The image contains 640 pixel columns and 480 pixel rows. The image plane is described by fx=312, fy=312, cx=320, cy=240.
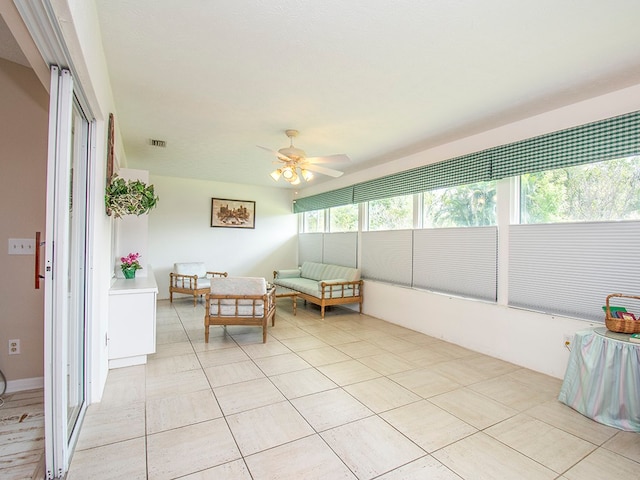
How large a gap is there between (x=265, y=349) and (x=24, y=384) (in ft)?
6.56

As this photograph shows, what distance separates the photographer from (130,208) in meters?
2.70

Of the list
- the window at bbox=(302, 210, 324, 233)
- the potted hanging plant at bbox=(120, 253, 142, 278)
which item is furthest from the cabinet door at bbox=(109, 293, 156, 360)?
the window at bbox=(302, 210, 324, 233)

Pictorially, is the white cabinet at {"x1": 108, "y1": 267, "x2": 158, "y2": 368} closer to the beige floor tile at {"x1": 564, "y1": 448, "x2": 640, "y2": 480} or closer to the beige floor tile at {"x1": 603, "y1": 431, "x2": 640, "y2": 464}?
the beige floor tile at {"x1": 564, "y1": 448, "x2": 640, "y2": 480}

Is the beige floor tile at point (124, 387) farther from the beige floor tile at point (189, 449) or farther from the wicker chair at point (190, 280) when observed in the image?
the wicker chair at point (190, 280)

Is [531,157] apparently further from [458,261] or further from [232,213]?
[232,213]

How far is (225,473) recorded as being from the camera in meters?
1.63

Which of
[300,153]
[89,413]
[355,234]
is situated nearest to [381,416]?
[89,413]

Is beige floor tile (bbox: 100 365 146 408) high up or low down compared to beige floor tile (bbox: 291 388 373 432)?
up

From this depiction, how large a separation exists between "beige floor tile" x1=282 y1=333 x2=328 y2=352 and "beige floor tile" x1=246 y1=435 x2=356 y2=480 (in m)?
1.66

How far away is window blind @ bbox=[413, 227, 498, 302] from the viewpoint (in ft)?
11.4

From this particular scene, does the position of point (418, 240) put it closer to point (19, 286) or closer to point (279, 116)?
point (279, 116)

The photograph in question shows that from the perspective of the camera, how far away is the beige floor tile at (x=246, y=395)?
7.52 ft

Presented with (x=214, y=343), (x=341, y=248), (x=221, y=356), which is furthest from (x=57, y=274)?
(x=341, y=248)

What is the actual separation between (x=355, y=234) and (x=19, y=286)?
175 inches
